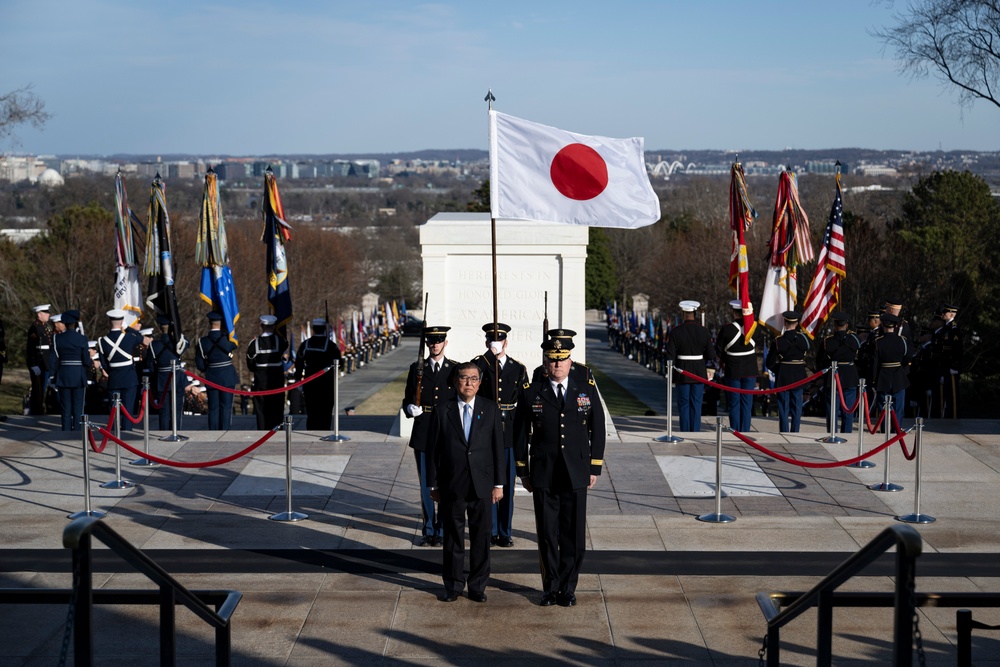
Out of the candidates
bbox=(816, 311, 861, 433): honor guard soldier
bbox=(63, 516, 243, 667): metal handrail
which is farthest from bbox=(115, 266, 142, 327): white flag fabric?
bbox=(63, 516, 243, 667): metal handrail

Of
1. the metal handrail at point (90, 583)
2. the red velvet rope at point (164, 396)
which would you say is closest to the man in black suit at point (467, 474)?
the metal handrail at point (90, 583)

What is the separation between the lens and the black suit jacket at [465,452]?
26.6 ft

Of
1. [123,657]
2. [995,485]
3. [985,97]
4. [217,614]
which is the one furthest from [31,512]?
[985,97]

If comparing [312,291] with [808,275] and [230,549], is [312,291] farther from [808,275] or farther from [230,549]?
[230,549]

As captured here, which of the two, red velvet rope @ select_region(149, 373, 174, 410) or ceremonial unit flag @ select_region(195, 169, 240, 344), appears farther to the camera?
ceremonial unit flag @ select_region(195, 169, 240, 344)

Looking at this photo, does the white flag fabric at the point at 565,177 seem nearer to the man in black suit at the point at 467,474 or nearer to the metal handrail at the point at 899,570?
the man in black suit at the point at 467,474

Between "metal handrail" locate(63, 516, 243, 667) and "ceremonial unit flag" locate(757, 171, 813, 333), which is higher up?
"ceremonial unit flag" locate(757, 171, 813, 333)

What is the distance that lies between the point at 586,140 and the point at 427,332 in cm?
207

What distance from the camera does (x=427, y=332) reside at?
980cm

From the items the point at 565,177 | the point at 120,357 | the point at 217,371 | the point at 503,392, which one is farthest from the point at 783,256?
the point at 120,357

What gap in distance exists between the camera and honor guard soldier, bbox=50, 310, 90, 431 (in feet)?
46.3

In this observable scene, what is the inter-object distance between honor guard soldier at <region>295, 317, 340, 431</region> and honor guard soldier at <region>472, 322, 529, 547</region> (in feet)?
17.4

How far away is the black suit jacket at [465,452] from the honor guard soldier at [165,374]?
6.74 metres

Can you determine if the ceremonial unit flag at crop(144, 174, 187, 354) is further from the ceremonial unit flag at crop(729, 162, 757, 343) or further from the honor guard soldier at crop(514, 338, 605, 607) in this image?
the honor guard soldier at crop(514, 338, 605, 607)
